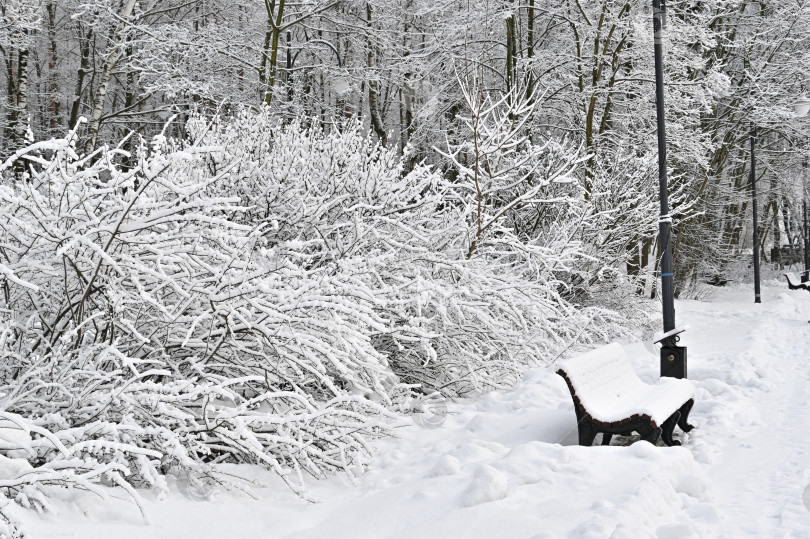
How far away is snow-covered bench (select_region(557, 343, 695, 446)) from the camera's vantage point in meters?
4.53

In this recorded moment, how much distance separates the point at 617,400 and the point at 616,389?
201 mm

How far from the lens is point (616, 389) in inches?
213

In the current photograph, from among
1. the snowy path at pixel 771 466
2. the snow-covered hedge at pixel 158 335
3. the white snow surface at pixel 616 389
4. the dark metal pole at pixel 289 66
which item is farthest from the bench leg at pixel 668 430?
the dark metal pole at pixel 289 66

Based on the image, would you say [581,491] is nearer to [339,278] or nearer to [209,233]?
[339,278]

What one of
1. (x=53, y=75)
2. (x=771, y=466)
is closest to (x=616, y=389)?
(x=771, y=466)

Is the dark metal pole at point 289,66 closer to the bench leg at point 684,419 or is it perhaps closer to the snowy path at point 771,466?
the snowy path at point 771,466

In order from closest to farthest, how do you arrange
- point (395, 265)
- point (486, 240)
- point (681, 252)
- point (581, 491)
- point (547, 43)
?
point (581, 491) < point (395, 265) < point (486, 240) < point (547, 43) < point (681, 252)

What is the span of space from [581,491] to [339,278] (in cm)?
220

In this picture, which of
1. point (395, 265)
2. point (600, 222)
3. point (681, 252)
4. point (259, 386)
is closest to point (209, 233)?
point (259, 386)

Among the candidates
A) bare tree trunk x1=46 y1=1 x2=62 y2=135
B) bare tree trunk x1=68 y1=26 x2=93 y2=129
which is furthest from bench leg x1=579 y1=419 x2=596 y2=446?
bare tree trunk x1=46 y1=1 x2=62 y2=135

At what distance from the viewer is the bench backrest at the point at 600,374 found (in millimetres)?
4727

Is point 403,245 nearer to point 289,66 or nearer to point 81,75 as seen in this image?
point 81,75

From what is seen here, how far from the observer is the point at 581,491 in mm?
3465

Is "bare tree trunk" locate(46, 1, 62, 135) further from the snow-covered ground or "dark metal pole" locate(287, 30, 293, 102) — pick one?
the snow-covered ground
